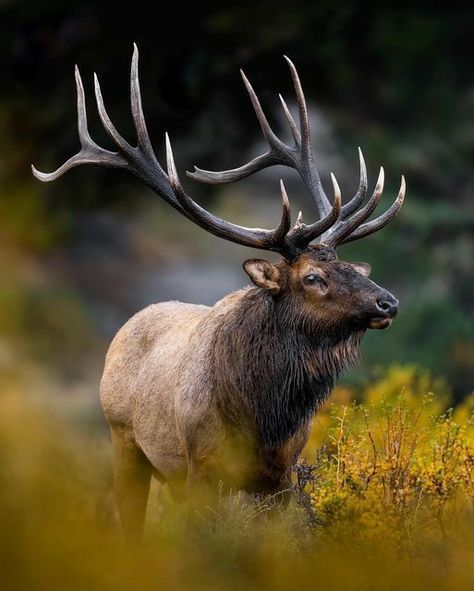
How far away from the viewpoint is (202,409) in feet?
14.3

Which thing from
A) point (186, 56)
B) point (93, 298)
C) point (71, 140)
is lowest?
point (93, 298)

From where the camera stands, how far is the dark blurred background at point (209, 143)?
17.5 metres

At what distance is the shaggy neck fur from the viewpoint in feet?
14.3

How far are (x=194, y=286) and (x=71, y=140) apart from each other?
2.80 m

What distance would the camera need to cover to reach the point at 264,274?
14.4ft

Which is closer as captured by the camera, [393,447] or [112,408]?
[393,447]

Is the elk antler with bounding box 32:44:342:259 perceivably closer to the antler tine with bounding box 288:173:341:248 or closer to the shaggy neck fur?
the antler tine with bounding box 288:173:341:248

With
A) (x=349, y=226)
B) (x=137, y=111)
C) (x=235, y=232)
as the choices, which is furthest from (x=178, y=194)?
(x=349, y=226)

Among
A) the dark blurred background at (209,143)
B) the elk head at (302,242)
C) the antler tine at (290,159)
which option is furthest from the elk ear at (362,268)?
the dark blurred background at (209,143)

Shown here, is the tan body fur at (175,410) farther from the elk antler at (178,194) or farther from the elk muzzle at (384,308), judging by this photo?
the elk muzzle at (384,308)

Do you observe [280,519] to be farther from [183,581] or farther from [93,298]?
[93,298]

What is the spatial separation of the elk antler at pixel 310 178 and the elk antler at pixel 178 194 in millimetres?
79

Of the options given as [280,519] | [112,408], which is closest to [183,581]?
[280,519]

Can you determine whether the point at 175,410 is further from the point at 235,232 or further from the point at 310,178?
the point at 310,178
